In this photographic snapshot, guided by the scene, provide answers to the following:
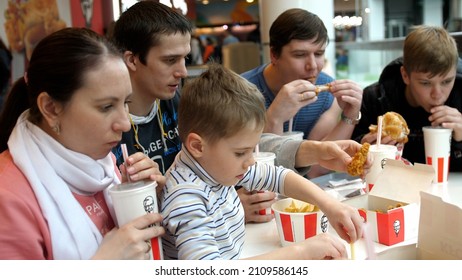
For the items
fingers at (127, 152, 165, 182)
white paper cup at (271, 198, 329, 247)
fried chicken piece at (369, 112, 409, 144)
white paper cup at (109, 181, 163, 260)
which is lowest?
white paper cup at (271, 198, 329, 247)

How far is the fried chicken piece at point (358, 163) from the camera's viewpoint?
131cm

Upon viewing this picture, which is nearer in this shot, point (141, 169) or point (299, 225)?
point (141, 169)

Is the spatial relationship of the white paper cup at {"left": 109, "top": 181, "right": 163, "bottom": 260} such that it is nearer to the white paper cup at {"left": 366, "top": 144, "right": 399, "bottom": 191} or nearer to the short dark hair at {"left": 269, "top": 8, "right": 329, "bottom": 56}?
the white paper cup at {"left": 366, "top": 144, "right": 399, "bottom": 191}

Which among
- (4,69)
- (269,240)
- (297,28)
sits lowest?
(269,240)

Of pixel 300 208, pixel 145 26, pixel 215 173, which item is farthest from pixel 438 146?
pixel 145 26

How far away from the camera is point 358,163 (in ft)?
4.29

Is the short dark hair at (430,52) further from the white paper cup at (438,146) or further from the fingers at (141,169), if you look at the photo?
the fingers at (141,169)

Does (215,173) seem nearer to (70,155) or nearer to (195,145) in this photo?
(195,145)

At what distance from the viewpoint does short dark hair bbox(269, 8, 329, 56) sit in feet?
6.35

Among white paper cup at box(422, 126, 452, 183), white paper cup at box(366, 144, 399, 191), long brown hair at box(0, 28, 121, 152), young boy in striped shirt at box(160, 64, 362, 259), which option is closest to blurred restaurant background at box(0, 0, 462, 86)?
young boy in striped shirt at box(160, 64, 362, 259)

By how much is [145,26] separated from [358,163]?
82 centimetres

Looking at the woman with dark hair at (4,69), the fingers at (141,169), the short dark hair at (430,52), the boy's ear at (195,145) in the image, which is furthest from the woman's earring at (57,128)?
the woman with dark hair at (4,69)

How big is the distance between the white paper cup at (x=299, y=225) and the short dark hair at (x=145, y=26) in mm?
744

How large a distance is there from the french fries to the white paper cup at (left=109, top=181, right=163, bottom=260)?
1.43 ft
